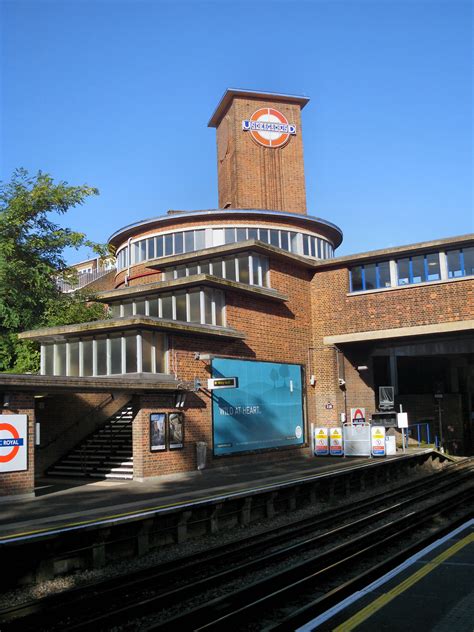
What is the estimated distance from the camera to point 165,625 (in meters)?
7.57

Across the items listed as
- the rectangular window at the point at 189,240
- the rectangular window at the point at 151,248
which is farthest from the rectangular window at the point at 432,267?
the rectangular window at the point at 151,248

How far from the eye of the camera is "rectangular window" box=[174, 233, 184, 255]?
3897cm

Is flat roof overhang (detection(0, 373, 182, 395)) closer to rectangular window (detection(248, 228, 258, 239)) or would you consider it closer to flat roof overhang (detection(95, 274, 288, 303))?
flat roof overhang (detection(95, 274, 288, 303))

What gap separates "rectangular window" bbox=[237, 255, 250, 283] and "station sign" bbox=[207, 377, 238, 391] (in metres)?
6.37

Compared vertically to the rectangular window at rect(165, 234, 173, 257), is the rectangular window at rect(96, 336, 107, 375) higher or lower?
lower

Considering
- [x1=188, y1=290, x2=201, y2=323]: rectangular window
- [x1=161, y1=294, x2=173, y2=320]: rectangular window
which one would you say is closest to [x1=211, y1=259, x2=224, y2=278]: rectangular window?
[x1=161, y1=294, x2=173, y2=320]: rectangular window

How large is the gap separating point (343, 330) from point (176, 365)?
10.8 meters

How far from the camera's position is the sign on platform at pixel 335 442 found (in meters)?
26.1

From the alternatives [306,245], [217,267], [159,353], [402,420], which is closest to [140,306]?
[217,267]

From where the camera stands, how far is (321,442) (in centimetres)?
2672

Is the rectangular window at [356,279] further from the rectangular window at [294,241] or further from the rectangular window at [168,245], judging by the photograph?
the rectangular window at [168,245]

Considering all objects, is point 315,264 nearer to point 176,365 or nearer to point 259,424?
point 259,424

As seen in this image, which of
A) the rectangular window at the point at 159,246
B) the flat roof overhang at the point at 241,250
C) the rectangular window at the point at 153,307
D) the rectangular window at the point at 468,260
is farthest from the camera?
the rectangular window at the point at 159,246

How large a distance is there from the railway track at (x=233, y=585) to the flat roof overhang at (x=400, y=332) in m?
12.5
